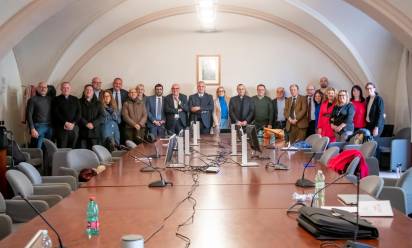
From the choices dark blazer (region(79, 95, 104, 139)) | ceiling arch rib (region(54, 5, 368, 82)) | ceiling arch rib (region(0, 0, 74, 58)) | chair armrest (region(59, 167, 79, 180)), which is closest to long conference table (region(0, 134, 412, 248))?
chair armrest (region(59, 167, 79, 180))

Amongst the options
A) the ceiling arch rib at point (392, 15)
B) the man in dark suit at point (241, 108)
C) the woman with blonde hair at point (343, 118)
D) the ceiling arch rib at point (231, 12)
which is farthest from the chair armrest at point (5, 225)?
the ceiling arch rib at point (231, 12)

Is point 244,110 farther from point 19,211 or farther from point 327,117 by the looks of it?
point 19,211

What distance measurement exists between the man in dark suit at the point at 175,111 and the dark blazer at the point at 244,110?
96 centimetres

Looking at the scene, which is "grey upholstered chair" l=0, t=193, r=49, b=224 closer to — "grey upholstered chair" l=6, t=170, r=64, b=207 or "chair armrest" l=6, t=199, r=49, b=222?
"chair armrest" l=6, t=199, r=49, b=222

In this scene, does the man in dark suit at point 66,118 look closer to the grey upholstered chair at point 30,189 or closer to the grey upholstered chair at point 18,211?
the grey upholstered chair at point 30,189

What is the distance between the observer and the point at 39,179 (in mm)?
5035

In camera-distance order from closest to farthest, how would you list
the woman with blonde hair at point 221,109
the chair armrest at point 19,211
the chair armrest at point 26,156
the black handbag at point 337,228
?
the black handbag at point 337,228
the chair armrest at point 19,211
the chair armrest at point 26,156
the woman with blonde hair at point 221,109

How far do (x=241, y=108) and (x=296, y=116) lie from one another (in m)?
1.16

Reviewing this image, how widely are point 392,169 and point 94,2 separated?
6.33 meters

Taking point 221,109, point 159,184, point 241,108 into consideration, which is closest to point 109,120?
point 221,109

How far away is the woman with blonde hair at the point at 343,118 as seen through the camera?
863cm

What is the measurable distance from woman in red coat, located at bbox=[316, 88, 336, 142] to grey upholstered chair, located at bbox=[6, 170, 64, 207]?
567 cm

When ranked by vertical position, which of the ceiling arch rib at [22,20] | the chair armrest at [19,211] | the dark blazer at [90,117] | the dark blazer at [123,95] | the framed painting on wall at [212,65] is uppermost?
the ceiling arch rib at [22,20]

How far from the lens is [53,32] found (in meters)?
9.99
